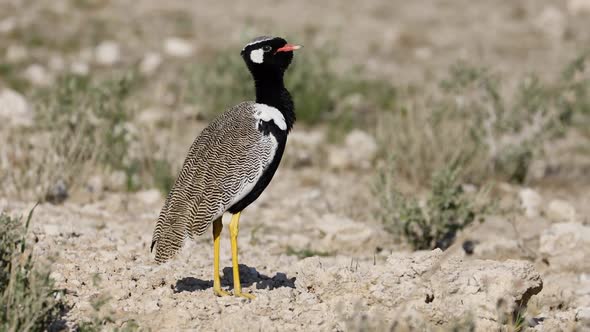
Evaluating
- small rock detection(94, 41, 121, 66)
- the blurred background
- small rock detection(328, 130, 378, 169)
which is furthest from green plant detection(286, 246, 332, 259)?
small rock detection(94, 41, 121, 66)

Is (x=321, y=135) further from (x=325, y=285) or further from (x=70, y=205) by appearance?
(x=325, y=285)

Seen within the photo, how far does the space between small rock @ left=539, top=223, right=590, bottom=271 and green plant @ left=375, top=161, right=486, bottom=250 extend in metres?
0.54

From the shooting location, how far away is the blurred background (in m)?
6.61

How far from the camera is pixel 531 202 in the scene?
8.42m

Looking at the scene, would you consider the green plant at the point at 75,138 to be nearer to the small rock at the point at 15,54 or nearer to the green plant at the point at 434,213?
the green plant at the point at 434,213

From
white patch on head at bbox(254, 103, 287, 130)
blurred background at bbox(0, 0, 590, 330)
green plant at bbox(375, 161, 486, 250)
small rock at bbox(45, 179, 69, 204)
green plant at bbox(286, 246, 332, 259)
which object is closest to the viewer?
white patch on head at bbox(254, 103, 287, 130)

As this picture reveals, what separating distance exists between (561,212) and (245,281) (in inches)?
135

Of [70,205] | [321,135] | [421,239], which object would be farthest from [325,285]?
[321,135]

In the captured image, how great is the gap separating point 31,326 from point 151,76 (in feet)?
26.7

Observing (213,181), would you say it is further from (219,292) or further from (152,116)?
(152,116)

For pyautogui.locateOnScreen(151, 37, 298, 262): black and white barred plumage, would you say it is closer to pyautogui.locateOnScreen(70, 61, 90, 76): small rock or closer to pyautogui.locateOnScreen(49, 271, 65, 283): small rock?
pyautogui.locateOnScreen(49, 271, 65, 283): small rock

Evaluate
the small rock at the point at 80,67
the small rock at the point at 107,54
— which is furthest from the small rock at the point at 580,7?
the small rock at the point at 80,67

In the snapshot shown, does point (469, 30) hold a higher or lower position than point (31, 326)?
higher

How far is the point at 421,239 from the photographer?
7375 millimetres
